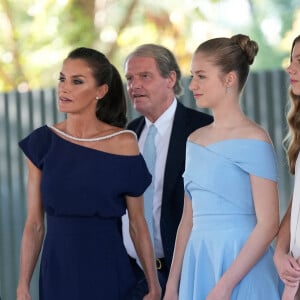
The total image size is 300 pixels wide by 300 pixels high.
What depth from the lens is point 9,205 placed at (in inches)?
314

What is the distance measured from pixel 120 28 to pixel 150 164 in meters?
8.92

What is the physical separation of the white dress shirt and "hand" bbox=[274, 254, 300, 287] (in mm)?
961

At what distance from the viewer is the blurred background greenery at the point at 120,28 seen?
43.6 ft

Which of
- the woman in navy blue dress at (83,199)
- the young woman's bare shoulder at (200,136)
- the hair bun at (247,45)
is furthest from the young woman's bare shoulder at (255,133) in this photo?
the woman in navy blue dress at (83,199)

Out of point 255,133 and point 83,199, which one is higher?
point 255,133

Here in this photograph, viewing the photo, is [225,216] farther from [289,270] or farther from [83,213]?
[83,213]

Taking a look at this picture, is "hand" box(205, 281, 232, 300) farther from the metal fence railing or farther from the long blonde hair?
the metal fence railing

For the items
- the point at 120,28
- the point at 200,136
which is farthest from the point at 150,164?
the point at 120,28

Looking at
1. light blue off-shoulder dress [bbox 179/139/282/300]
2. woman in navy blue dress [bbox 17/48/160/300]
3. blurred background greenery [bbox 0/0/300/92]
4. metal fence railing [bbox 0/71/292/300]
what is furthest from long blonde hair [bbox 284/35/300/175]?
blurred background greenery [bbox 0/0/300/92]

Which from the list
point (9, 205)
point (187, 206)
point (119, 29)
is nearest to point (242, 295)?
point (187, 206)

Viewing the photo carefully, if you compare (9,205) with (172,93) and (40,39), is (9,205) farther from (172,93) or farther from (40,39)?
(40,39)

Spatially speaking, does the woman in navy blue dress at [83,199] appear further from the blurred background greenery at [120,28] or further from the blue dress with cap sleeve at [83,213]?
the blurred background greenery at [120,28]

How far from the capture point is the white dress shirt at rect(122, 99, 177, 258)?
4414 mm

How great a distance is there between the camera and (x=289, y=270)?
3.46 m
